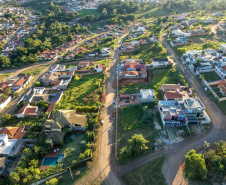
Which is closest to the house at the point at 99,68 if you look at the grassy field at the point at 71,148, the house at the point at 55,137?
the grassy field at the point at 71,148

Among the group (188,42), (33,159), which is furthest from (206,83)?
(33,159)

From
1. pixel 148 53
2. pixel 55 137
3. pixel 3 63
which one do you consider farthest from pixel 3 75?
pixel 148 53

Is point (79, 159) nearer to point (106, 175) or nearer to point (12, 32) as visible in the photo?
point (106, 175)

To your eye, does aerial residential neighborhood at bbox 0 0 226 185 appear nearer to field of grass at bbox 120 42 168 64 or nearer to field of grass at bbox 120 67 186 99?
field of grass at bbox 120 67 186 99

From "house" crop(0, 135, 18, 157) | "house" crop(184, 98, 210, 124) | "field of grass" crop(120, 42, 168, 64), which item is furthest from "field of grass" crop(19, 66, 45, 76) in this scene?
"house" crop(184, 98, 210, 124)

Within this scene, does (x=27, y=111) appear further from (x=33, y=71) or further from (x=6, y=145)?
(x=33, y=71)

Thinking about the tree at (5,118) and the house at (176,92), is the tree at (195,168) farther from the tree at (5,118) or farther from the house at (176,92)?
the tree at (5,118)
